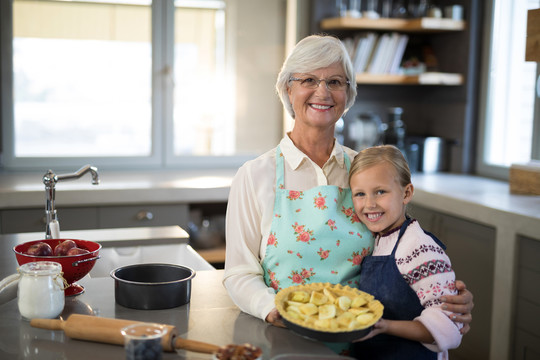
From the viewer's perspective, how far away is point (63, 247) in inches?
67.6

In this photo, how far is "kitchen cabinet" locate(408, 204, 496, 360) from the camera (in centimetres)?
296

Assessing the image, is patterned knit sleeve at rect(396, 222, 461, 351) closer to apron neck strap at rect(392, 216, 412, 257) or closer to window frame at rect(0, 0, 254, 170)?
apron neck strap at rect(392, 216, 412, 257)

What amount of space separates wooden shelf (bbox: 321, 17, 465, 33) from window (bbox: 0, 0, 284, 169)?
1.72 ft

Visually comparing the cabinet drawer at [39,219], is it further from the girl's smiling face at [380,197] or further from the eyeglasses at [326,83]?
the girl's smiling face at [380,197]

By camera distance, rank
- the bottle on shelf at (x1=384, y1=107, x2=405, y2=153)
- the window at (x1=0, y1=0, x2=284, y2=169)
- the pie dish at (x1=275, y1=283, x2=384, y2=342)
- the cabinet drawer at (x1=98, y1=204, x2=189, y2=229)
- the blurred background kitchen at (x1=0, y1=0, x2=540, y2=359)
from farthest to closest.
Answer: the bottle on shelf at (x1=384, y1=107, x2=405, y2=153)
the window at (x1=0, y1=0, x2=284, y2=169)
the blurred background kitchen at (x1=0, y1=0, x2=540, y2=359)
the cabinet drawer at (x1=98, y1=204, x2=189, y2=229)
the pie dish at (x1=275, y1=283, x2=384, y2=342)

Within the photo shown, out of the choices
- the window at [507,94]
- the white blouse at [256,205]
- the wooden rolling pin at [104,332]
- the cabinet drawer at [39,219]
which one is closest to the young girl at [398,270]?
the white blouse at [256,205]

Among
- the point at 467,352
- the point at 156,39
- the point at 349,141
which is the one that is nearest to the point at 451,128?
the point at 349,141

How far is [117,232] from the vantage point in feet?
8.89

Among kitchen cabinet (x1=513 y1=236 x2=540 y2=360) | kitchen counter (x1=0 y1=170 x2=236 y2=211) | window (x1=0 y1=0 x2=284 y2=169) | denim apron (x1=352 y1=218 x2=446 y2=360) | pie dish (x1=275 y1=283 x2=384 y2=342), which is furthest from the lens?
window (x1=0 y1=0 x2=284 y2=169)

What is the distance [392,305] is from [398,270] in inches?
3.7

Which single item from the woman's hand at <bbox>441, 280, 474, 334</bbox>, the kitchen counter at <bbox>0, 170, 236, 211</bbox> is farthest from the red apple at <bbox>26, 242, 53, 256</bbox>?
the kitchen counter at <bbox>0, 170, 236, 211</bbox>

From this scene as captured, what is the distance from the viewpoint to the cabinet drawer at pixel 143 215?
11.3ft

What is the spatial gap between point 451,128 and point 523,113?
55 centimetres

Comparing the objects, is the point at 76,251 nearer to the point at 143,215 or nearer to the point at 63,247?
the point at 63,247
